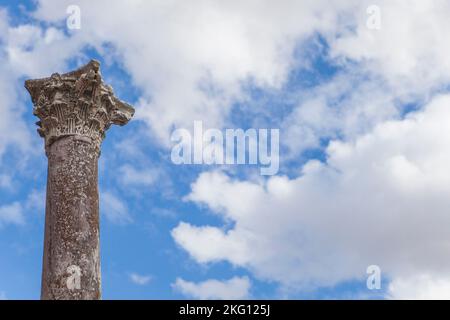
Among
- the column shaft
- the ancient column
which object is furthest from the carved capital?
the column shaft

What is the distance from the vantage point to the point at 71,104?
1277cm

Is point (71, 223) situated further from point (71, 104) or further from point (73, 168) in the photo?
point (71, 104)

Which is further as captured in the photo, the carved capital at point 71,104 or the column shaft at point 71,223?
the carved capital at point 71,104

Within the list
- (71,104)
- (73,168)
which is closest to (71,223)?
(73,168)

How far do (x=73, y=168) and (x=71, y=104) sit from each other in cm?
137

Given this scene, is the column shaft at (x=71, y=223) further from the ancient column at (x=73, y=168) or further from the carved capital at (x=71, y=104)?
the carved capital at (x=71, y=104)

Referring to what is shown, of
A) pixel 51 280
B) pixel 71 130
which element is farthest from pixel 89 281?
pixel 71 130

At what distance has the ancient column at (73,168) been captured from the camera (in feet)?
→ 37.0

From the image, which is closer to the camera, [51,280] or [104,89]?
[51,280]

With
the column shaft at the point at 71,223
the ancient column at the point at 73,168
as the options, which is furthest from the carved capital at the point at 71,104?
the column shaft at the point at 71,223
